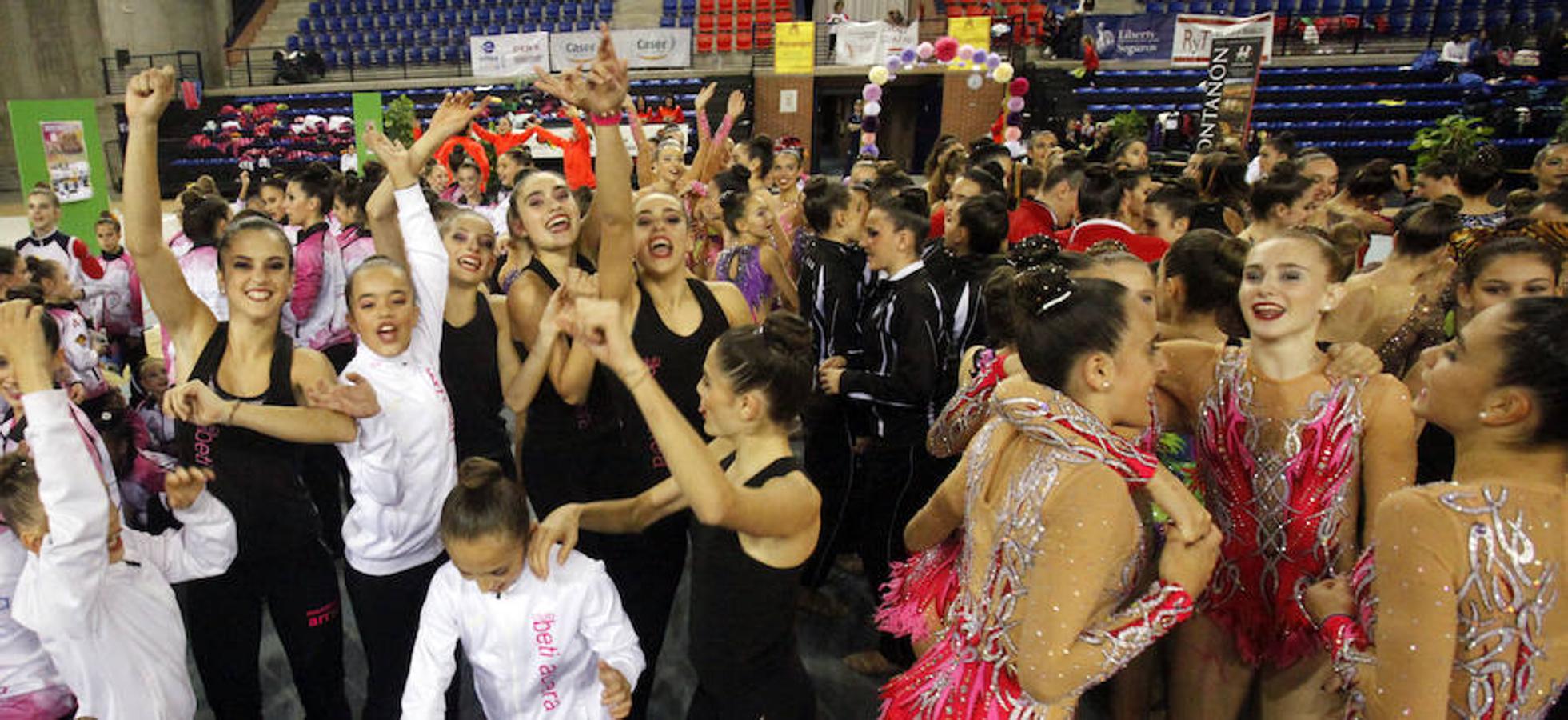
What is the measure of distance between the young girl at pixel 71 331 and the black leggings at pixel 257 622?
4.11 feet

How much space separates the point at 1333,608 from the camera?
151 centimetres

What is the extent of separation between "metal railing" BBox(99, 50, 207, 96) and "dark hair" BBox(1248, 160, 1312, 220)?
66.3 ft

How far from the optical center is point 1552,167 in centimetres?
455

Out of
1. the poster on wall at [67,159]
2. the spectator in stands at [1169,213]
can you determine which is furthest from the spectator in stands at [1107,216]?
the poster on wall at [67,159]

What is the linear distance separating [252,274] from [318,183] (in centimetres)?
217

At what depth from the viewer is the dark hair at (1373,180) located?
4.42m

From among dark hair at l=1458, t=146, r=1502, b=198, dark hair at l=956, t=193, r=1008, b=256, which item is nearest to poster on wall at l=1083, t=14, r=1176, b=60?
dark hair at l=1458, t=146, r=1502, b=198

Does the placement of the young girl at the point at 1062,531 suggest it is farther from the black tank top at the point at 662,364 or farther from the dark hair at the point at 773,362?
the black tank top at the point at 662,364

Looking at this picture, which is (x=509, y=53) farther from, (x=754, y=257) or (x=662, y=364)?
(x=662, y=364)

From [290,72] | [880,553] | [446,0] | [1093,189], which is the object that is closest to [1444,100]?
[1093,189]

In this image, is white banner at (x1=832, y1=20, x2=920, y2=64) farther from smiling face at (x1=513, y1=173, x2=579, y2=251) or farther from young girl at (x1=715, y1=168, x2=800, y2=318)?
smiling face at (x1=513, y1=173, x2=579, y2=251)

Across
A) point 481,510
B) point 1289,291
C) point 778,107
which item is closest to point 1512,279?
point 1289,291

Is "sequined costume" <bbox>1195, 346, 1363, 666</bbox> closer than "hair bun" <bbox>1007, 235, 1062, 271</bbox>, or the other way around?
"sequined costume" <bbox>1195, 346, 1363, 666</bbox>

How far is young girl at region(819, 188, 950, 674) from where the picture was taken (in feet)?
9.02
